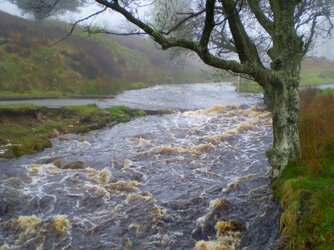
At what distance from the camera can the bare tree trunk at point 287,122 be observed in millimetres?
10945

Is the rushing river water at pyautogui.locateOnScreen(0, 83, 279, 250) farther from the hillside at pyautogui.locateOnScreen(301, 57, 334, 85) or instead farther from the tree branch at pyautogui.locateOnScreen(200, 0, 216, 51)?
the hillside at pyautogui.locateOnScreen(301, 57, 334, 85)

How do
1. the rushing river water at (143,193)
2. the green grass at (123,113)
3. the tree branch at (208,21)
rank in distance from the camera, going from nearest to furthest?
the tree branch at (208,21) < the rushing river water at (143,193) < the green grass at (123,113)

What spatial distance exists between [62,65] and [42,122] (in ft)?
57.2

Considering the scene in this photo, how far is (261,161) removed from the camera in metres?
14.3

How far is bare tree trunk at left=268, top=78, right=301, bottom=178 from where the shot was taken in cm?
1095

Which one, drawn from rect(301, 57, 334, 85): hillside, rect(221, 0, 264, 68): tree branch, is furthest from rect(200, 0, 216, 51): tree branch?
rect(301, 57, 334, 85): hillside

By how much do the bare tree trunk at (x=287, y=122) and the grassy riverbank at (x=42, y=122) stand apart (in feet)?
36.8

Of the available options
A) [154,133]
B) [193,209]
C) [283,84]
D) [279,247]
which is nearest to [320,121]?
[283,84]

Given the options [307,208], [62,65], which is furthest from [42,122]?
[62,65]

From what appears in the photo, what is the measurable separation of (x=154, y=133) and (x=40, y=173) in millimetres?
7959

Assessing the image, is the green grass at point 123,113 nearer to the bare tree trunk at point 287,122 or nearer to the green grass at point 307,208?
the bare tree trunk at point 287,122

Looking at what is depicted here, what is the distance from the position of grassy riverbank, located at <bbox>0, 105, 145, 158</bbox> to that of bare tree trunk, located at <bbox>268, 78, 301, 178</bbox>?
1121 cm

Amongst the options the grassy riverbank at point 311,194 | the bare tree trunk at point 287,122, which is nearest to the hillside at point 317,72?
the grassy riverbank at point 311,194

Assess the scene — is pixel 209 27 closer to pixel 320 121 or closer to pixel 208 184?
pixel 208 184
